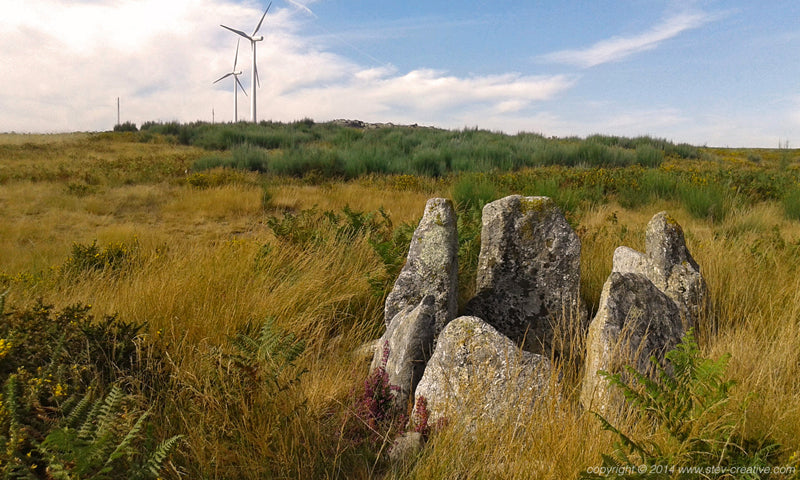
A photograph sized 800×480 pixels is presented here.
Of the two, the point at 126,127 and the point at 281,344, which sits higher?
the point at 126,127

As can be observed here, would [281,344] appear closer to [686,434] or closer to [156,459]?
[156,459]

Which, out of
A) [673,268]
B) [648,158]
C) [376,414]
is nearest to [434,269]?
[376,414]

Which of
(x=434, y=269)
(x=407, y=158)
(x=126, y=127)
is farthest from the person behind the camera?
(x=126, y=127)

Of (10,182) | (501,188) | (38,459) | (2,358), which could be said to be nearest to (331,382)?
(38,459)

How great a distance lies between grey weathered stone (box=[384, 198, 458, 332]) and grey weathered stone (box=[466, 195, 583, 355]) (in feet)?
1.02

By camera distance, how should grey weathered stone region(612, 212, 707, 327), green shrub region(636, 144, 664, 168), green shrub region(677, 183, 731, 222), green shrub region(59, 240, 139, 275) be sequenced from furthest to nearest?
green shrub region(636, 144, 664, 168) < green shrub region(677, 183, 731, 222) < green shrub region(59, 240, 139, 275) < grey weathered stone region(612, 212, 707, 327)

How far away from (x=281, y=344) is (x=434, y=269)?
1.31 m

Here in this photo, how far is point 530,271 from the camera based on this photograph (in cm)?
404

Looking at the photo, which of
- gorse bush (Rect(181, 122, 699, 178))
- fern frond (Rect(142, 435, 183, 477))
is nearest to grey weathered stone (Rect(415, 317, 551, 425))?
fern frond (Rect(142, 435, 183, 477))

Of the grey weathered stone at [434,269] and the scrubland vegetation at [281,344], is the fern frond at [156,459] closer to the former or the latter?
the scrubland vegetation at [281,344]

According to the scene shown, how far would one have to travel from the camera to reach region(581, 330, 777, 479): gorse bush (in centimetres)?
211

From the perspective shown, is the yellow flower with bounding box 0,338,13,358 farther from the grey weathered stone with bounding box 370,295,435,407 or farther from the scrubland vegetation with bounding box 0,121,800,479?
the grey weathered stone with bounding box 370,295,435,407

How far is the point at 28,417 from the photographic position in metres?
2.56

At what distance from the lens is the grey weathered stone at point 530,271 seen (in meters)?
4.02
